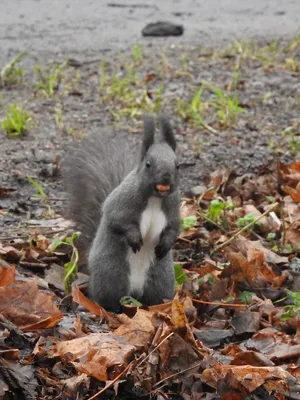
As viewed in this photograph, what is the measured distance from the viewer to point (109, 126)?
19.6 ft

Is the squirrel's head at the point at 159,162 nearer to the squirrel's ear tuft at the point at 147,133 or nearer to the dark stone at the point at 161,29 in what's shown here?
the squirrel's ear tuft at the point at 147,133

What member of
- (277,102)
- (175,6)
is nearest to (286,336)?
(277,102)

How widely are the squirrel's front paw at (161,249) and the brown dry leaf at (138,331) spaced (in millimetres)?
744

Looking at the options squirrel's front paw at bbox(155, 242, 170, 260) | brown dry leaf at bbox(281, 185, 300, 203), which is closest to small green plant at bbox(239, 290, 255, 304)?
squirrel's front paw at bbox(155, 242, 170, 260)

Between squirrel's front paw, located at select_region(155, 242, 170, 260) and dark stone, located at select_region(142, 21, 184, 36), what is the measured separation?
15.8 feet

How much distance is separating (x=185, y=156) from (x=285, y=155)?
587 millimetres

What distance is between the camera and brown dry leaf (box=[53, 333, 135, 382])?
114 inches

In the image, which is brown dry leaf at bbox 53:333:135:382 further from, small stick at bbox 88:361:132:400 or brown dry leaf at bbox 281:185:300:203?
brown dry leaf at bbox 281:185:300:203

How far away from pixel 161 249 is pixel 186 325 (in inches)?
33.4

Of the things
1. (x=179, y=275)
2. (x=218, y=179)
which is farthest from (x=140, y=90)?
(x=179, y=275)

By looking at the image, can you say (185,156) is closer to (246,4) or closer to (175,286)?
(175,286)

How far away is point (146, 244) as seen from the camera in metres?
3.99

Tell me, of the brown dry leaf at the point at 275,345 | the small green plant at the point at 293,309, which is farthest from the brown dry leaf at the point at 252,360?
the small green plant at the point at 293,309

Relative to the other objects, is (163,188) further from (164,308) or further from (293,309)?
(293,309)
